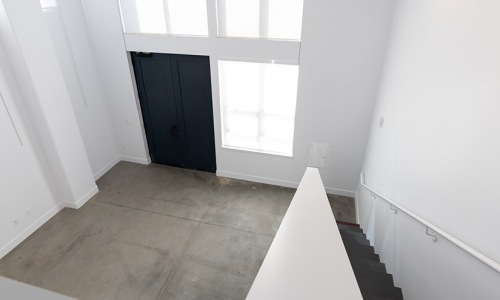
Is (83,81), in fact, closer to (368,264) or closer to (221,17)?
(221,17)

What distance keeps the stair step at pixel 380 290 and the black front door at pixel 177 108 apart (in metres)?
4.06

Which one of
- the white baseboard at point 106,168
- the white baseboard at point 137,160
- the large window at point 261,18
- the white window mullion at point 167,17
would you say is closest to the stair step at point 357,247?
the large window at point 261,18

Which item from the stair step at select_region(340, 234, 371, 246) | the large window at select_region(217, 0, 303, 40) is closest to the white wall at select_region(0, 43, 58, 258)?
the large window at select_region(217, 0, 303, 40)

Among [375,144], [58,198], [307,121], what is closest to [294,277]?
[375,144]

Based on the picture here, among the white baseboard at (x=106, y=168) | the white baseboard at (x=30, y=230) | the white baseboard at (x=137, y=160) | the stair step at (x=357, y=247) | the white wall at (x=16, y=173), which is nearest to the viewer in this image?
the stair step at (x=357, y=247)

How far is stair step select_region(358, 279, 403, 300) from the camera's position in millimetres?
2756

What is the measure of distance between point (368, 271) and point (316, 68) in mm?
3215

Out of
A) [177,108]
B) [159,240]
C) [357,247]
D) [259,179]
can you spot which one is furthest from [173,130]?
[357,247]

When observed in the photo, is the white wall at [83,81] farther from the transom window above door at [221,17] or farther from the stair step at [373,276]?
the stair step at [373,276]

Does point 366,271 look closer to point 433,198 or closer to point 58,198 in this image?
point 433,198

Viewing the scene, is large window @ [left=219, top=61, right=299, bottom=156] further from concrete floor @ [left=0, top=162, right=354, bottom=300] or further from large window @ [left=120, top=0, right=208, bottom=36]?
concrete floor @ [left=0, top=162, right=354, bottom=300]

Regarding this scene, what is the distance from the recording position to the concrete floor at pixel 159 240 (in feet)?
13.0

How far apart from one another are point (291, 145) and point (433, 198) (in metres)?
3.38

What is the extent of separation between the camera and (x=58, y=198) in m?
5.23
